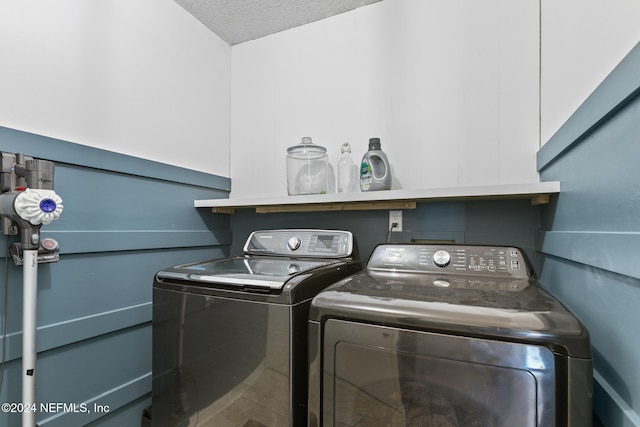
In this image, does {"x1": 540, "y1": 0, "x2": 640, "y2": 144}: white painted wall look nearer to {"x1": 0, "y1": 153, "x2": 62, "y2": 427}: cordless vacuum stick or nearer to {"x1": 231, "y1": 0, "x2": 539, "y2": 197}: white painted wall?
{"x1": 231, "y1": 0, "x2": 539, "y2": 197}: white painted wall

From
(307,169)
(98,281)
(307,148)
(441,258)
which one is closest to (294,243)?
(307,169)

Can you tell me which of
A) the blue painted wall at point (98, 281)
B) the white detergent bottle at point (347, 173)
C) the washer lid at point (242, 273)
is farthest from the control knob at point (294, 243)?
the blue painted wall at point (98, 281)

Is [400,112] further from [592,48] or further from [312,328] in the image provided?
[312,328]

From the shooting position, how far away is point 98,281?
1.41 metres

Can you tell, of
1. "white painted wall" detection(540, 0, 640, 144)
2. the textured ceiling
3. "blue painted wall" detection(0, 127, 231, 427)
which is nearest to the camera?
"white painted wall" detection(540, 0, 640, 144)

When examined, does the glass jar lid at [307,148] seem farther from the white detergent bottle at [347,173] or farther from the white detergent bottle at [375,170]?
the white detergent bottle at [375,170]

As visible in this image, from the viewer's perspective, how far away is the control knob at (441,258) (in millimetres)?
1282

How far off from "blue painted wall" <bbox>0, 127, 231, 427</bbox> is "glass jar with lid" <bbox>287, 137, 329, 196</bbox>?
0.64 meters

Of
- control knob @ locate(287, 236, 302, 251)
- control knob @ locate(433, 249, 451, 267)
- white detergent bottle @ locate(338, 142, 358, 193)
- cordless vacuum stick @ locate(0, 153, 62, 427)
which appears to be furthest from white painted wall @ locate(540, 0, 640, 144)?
cordless vacuum stick @ locate(0, 153, 62, 427)

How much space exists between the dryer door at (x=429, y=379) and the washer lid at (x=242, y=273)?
0.27m

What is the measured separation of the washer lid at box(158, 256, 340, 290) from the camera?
1.08 meters

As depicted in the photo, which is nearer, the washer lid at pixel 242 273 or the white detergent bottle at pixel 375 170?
the washer lid at pixel 242 273

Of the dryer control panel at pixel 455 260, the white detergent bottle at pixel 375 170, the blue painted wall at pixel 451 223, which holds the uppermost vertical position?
the white detergent bottle at pixel 375 170

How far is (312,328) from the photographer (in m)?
0.93
